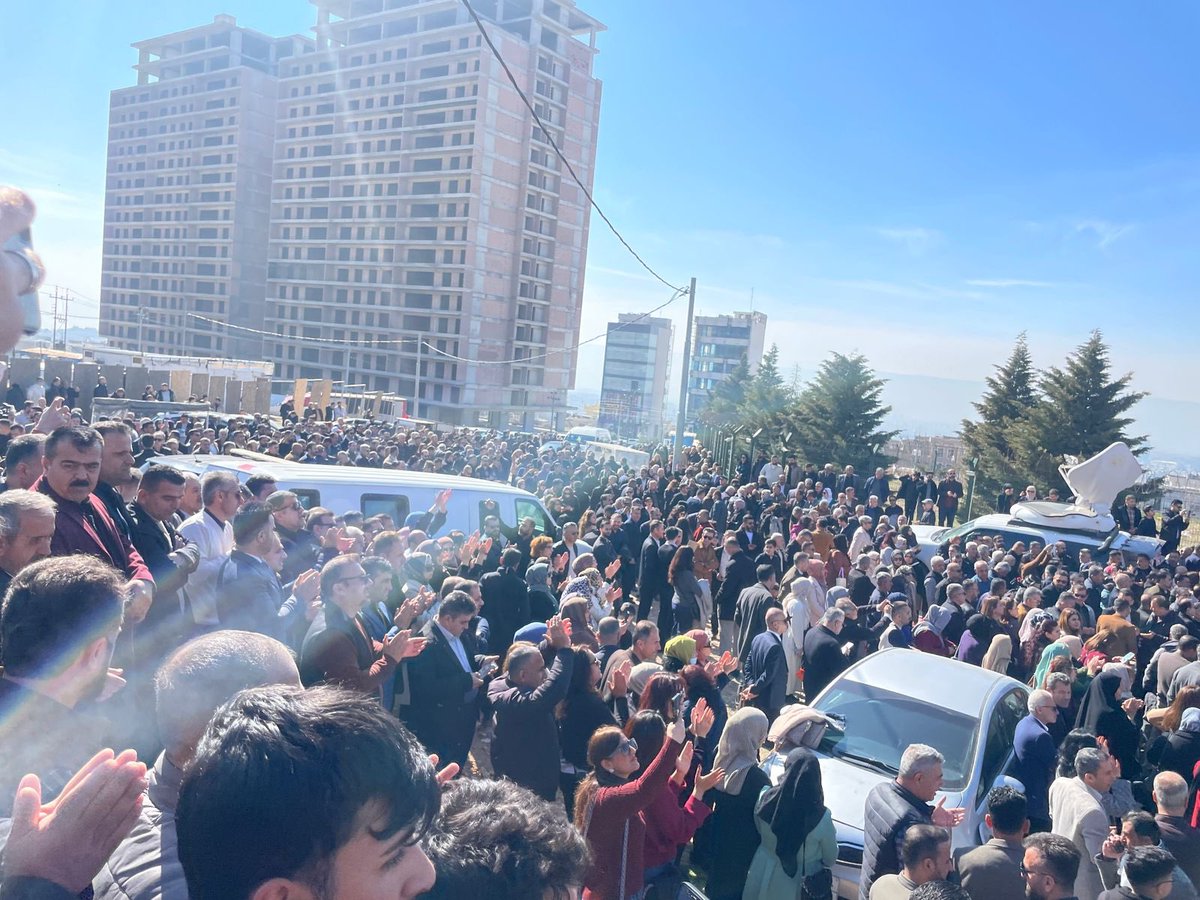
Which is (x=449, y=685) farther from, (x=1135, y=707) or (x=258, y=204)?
(x=258, y=204)

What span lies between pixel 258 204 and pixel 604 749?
9073cm

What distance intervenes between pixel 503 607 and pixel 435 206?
226 feet

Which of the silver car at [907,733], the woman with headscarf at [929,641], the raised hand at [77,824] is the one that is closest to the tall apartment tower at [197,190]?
the woman with headscarf at [929,641]

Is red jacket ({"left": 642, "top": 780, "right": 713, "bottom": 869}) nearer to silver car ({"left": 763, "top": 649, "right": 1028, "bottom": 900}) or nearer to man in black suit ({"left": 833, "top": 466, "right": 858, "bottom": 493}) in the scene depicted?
silver car ({"left": 763, "top": 649, "right": 1028, "bottom": 900})

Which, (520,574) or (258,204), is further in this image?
(258,204)

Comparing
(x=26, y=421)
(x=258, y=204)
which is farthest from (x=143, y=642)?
(x=258, y=204)

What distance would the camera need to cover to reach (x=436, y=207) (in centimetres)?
7119

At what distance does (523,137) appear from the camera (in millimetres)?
70938

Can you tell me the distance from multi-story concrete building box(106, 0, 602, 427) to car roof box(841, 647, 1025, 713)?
196 feet

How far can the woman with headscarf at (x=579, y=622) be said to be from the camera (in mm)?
5941

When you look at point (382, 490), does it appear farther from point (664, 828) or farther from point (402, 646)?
point (664, 828)

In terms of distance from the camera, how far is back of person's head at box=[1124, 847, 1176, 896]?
12.1ft

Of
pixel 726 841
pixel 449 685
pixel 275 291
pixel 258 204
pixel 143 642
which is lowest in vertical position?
pixel 726 841

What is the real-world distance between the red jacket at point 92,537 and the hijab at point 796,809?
320 cm
